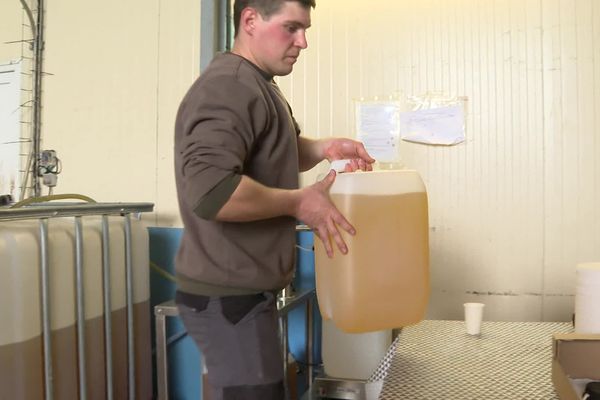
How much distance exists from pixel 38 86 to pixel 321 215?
1.94 m

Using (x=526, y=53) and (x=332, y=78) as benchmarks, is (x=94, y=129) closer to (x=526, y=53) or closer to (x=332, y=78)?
(x=332, y=78)

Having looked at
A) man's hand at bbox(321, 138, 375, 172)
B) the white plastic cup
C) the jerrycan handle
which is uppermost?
man's hand at bbox(321, 138, 375, 172)

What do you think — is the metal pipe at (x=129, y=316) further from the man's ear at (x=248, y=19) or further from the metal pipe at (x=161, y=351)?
the man's ear at (x=248, y=19)

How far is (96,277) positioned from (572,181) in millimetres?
1692

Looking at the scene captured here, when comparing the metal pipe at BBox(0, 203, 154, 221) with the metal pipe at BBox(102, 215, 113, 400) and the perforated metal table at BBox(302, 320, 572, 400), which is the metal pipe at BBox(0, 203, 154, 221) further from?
the perforated metal table at BBox(302, 320, 572, 400)

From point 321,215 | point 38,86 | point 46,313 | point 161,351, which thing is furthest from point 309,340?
point 38,86

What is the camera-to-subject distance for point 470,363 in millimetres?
1300

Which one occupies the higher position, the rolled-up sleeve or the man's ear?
the man's ear

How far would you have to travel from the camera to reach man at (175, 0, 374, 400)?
0.93 m

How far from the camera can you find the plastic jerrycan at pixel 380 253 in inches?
40.7

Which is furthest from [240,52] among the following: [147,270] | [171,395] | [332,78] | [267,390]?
[171,395]

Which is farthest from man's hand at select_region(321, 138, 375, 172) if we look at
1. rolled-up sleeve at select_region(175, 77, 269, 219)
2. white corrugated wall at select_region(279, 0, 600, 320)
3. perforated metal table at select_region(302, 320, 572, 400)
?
white corrugated wall at select_region(279, 0, 600, 320)

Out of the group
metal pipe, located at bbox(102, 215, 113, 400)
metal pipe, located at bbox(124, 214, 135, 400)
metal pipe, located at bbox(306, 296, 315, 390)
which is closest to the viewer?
metal pipe, located at bbox(102, 215, 113, 400)

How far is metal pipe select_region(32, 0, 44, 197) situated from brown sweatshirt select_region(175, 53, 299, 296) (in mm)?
1628
